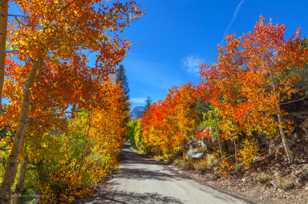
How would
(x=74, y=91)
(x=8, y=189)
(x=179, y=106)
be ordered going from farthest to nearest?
(x=179, y=106) → (x=74, y=91) → (x=8, y=189)

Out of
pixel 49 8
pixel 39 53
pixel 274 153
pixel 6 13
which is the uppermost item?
pixel 49 8

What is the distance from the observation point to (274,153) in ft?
52.1

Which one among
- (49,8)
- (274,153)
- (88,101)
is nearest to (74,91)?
(88,101)

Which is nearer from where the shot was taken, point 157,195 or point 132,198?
point 132,198

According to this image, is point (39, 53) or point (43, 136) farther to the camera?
point (43, 136)

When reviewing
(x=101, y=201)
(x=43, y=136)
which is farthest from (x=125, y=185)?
(x=43, y=136)

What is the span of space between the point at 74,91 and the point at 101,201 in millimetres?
5394

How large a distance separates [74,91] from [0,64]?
117 inches

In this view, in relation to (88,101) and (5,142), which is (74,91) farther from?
(5,142)

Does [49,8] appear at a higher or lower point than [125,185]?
higher

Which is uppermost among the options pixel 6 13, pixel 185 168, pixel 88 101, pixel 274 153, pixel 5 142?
pixel 6 13

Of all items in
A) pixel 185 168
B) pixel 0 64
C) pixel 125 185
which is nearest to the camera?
pixel 0 64

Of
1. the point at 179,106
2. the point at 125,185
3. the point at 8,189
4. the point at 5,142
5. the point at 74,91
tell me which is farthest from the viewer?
the point at 179,106

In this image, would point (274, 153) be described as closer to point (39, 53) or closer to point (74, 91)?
point (74, 91)
